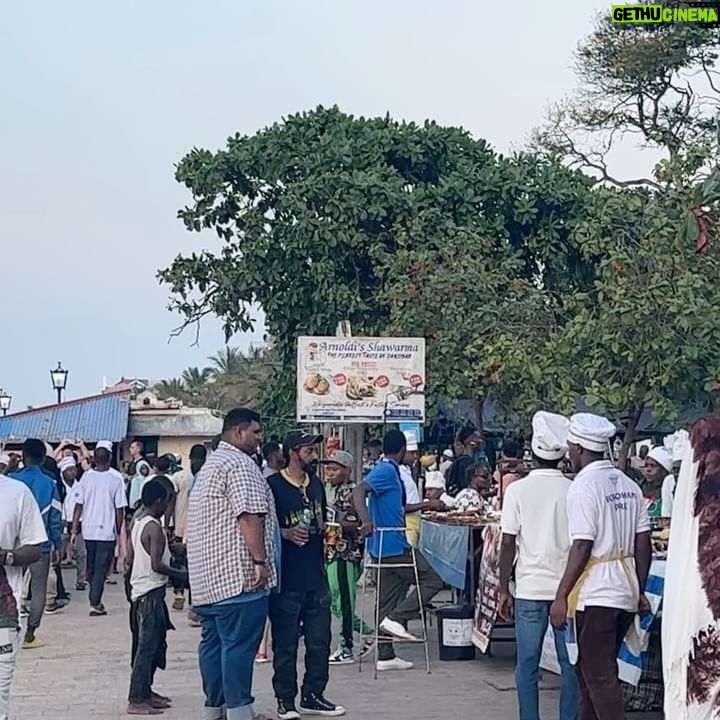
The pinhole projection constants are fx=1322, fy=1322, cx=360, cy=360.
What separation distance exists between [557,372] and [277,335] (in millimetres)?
13201

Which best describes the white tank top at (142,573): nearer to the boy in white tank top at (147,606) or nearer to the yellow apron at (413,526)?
the boy in white tank top at (147,606)

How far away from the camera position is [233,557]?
8.05 m

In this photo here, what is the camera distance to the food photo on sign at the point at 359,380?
62.8 ft

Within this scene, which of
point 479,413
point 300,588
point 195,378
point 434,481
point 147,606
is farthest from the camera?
point 195,378

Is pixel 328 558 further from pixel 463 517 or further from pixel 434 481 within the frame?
pixel 434 481

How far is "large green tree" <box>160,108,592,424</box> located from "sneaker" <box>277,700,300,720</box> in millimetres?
15337

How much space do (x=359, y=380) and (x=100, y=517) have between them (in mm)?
4622

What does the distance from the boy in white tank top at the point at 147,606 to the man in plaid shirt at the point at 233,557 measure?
142 centimetres

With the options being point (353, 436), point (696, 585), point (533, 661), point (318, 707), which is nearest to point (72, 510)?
point (353, 436)

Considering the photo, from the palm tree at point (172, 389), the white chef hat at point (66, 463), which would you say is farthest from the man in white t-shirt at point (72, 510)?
the palm tree at point (172, 389)

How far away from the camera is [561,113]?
3125cm

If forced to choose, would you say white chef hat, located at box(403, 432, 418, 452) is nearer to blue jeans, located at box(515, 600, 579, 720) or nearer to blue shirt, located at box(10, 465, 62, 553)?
blue shirt, located at box(10, 465, 62, 553)

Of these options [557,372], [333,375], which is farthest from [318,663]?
[333,375]

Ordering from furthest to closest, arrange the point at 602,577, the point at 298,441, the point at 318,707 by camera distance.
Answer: the point at 318,707 < the point at 298,441 < the point at 602,577
